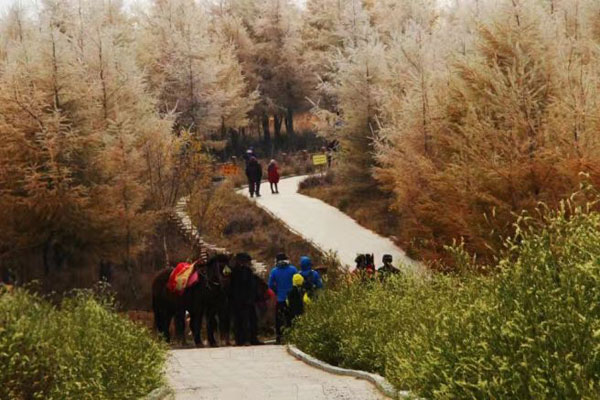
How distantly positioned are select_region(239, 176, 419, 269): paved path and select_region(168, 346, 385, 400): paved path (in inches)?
508

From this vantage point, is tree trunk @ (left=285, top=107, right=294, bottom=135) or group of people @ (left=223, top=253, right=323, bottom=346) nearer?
group of people @ (left=223, top=253, right=323, bottom=346)

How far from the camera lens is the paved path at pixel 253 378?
10.9m

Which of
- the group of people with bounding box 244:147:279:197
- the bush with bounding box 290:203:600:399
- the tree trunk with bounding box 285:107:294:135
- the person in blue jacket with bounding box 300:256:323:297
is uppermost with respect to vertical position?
the tree trunk with bounding box 285:107:294:135

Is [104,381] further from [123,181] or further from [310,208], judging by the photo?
[310,208]

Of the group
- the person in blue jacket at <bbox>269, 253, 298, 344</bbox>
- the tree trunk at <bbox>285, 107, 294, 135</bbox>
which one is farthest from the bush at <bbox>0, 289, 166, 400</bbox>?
the tree trunk at <bbox>285, 107, 294, 135</bbox>

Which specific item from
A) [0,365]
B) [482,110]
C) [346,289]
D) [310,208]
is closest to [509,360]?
[0,365]

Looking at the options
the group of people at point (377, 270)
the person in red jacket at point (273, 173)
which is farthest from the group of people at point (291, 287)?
the person in red jacket at point (273, 173)

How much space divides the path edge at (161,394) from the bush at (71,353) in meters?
0.08

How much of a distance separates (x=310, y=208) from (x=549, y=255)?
1292 inches

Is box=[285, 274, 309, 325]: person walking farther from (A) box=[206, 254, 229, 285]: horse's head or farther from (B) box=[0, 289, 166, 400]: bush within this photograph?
(B) box=[0, 289, 166, 400]: bush

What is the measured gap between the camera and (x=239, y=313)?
18.7 meters

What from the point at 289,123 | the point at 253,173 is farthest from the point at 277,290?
the point at 289,123

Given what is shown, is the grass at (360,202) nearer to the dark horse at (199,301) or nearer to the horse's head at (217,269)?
the dark horse at (199,301)

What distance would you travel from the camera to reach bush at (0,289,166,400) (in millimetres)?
8393
